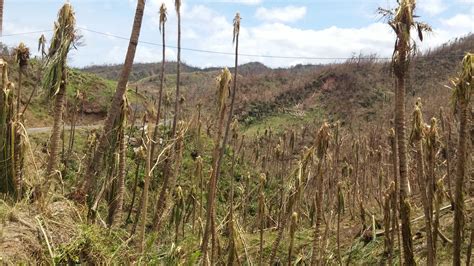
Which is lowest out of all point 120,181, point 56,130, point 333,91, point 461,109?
point 120,181

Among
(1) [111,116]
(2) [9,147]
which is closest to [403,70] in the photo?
(1) [111,116]

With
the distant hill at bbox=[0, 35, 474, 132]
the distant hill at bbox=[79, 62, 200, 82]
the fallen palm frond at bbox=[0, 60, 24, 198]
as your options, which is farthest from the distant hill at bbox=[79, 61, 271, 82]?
the fallen palm frond at bbox=[0, 60, 24, 198]

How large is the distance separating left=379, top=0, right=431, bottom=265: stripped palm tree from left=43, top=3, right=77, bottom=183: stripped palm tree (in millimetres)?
5207

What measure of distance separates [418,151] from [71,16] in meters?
6.28

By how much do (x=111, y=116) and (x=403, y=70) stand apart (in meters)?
5.03

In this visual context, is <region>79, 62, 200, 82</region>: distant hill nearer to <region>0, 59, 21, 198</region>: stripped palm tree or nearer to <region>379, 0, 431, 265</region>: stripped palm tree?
<region>0, 59, 21, 198</region>: stripped palm tree

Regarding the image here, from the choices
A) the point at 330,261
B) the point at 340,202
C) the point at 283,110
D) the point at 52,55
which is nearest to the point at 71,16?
the point at 52,55

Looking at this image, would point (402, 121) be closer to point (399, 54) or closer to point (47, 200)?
point (399, 54)

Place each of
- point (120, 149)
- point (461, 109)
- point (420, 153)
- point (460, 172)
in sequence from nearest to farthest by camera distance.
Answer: point (461, 109) < point (460, 172) < point (420, 153) < point (120, 149)

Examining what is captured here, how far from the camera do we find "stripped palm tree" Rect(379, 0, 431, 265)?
7668mm

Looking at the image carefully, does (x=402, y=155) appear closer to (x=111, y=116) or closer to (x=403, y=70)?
(x=403, y=70)

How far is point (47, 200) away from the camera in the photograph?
23.3ft

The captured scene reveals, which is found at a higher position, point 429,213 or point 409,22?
point 409,22

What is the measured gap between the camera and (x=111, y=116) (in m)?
8.36
